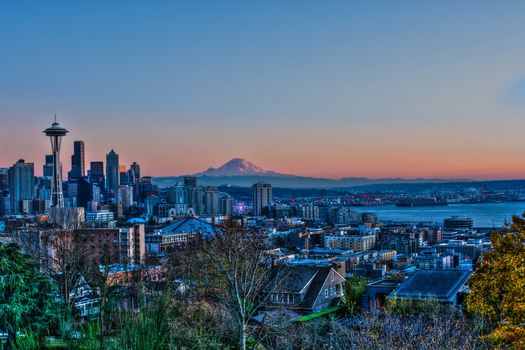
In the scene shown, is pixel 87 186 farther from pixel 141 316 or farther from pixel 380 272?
pixel 141 316

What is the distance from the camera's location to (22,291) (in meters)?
8.38

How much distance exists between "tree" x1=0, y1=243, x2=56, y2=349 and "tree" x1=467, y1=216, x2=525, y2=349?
5.11 metres

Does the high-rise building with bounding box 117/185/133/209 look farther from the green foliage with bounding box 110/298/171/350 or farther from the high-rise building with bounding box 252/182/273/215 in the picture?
the green foliage with bounding box 110/298/171/350

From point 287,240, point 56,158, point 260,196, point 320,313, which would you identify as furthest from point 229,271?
point 260,196

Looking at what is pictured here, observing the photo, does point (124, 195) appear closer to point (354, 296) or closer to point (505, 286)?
point (354, 296)

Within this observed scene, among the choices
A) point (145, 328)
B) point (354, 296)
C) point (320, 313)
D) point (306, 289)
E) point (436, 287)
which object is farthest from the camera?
point (354, 296)

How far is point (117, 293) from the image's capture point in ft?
8.84

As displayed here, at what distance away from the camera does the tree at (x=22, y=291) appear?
7.94 meters

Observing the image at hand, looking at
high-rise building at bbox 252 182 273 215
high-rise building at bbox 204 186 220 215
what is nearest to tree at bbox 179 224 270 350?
high-rise building at bbox 204 186 220 215

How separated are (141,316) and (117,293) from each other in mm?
300

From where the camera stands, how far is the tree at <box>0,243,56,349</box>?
794 centimetres

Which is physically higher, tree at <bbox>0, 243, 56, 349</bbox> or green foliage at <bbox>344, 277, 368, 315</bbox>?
tree at <bbox>0, 243, 56, 349</bbox>

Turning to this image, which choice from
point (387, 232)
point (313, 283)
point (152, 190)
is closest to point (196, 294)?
point (313, 283)

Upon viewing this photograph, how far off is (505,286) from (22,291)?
5970 millimetres
